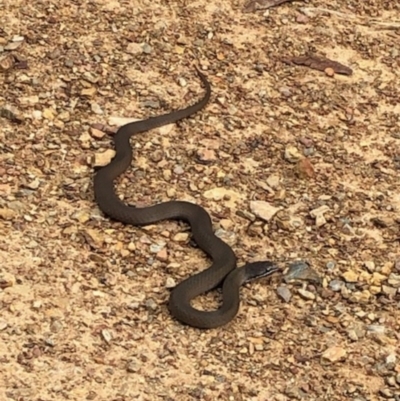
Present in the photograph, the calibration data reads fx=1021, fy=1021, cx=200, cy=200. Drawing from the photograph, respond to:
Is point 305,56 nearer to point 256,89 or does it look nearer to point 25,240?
point 256,89

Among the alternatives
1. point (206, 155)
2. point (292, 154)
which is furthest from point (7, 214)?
point (292, 154)

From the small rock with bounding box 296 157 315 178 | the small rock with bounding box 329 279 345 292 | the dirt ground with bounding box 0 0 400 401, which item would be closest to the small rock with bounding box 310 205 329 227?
the dirt ground with bounding box 0 0 400 401

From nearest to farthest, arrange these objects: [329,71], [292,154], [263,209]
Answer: [263,209] → [292,154] → [329,71]

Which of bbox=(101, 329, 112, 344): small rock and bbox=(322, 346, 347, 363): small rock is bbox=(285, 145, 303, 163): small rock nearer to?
bbox=(322, 346, 347, 363): small rock

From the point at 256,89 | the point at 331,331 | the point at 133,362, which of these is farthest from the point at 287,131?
the point at 133,362

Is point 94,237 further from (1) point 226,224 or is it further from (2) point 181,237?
(1) point 226,224

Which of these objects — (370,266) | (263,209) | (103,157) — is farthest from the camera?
(103,157)

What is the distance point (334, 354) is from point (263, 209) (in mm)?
1621

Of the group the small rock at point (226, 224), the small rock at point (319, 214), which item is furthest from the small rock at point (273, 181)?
the small rock at point (226, 224)

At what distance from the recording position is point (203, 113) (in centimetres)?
901

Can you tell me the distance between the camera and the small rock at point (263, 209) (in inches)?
310

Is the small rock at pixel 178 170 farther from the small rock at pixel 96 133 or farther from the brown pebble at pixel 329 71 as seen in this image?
the brown pebble at pixel 329 71

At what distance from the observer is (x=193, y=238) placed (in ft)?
25.1

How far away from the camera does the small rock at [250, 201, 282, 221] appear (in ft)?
25.8
